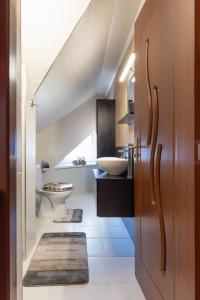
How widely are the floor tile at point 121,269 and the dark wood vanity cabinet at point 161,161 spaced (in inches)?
4.9

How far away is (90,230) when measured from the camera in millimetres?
2967

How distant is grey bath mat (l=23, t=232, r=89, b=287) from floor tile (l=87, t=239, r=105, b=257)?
0.05m

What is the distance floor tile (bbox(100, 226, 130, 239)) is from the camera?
275cm

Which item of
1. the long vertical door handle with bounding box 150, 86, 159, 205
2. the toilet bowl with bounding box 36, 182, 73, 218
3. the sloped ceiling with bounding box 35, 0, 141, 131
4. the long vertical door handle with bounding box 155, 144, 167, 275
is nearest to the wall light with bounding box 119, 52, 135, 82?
the sloped ceiling with bounding box 35, 0, 141, 131

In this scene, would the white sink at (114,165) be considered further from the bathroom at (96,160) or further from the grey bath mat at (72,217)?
the grey bath mat at (72,217)

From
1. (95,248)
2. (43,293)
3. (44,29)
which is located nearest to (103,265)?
(95,248)

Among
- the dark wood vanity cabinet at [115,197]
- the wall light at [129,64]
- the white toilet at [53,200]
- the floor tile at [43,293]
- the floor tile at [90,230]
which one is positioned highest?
the wall light at [129,64]

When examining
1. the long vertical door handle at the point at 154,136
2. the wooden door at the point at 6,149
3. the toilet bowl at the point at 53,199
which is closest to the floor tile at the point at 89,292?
the long vertical door handle at the point at 154,136

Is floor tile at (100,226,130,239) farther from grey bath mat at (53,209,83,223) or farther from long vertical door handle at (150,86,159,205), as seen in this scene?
long vertical door handle at (150,86,159,205)

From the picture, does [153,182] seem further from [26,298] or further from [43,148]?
[43,148]

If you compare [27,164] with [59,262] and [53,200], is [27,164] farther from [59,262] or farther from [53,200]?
[53,200]

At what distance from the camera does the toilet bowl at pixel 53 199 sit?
11.4ft

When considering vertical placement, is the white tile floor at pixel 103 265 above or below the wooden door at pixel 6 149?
below

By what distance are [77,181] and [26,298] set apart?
3.77 meters
